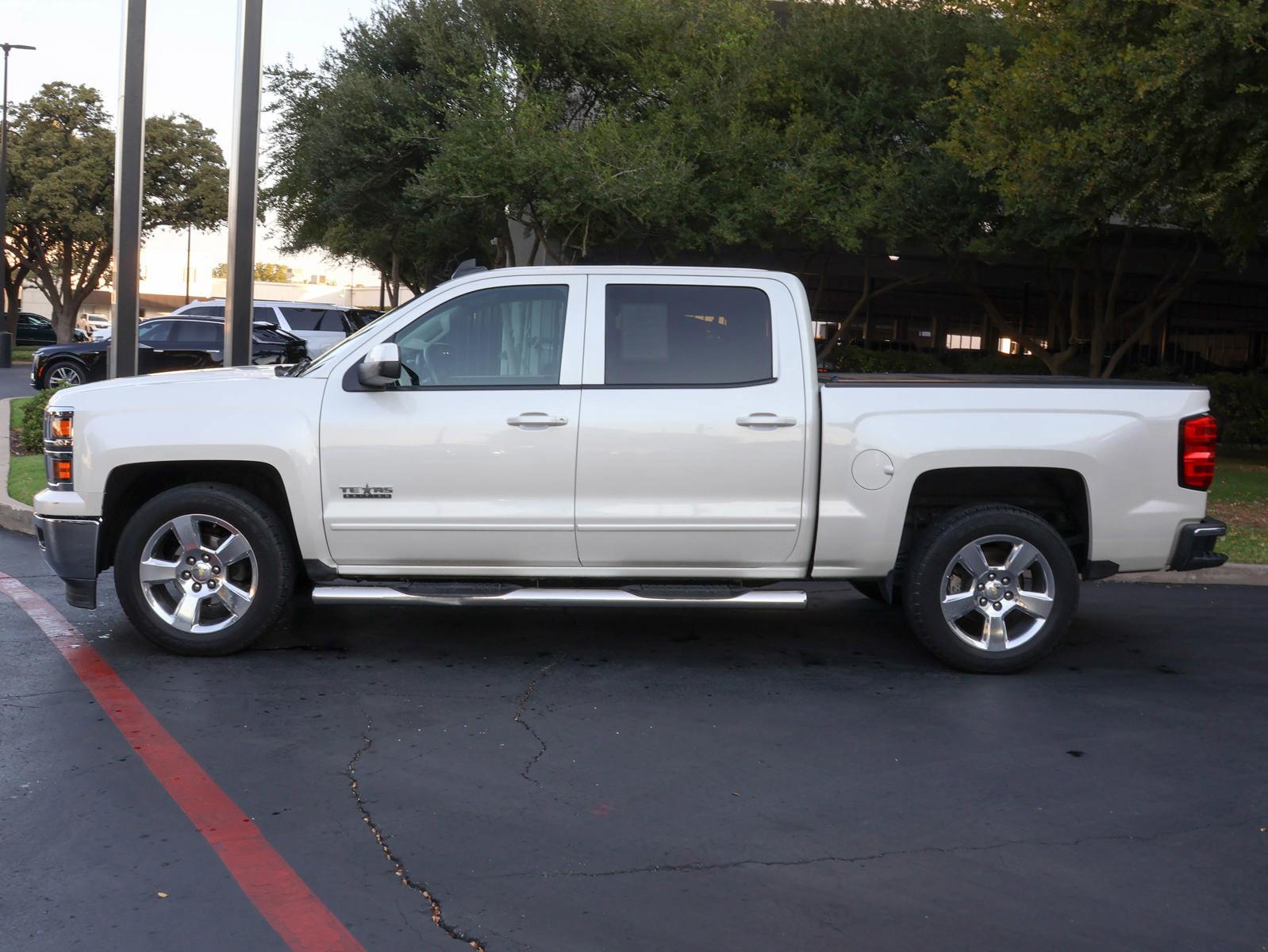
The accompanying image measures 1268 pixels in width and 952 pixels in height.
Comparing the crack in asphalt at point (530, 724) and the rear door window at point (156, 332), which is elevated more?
the rear door window at point (156, 332)

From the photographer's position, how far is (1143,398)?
6477 mm

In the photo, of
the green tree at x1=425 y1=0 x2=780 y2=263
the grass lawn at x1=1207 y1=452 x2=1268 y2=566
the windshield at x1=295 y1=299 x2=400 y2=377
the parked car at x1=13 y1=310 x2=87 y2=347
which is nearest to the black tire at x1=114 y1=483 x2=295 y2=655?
the windshield at x1=295 y1=299 x2=400 y2=377

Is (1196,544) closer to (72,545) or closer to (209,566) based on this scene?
(209,566)

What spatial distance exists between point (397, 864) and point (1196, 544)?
432 cm

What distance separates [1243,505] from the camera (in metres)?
13.1

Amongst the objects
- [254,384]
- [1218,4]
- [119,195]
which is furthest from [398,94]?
[254,384]

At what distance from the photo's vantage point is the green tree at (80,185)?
43156 millimetres

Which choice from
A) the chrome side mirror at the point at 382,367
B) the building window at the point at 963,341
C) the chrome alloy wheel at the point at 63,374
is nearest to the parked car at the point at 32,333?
the chrome alloy wheel at the point at 63,374

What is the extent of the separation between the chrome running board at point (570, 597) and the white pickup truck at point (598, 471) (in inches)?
0.5

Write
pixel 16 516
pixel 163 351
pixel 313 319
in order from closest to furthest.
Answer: pixel 16 516 → pixel 163 351 → pixel 313 319

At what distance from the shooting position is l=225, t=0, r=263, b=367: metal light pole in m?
11.9

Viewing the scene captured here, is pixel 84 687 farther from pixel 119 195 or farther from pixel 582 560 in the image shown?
pixel 119 195

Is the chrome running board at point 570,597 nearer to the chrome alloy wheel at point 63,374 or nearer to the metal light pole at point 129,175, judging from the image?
the metal light pole at point 129,175

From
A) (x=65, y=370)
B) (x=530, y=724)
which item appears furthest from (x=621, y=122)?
(x=530, y=724)
